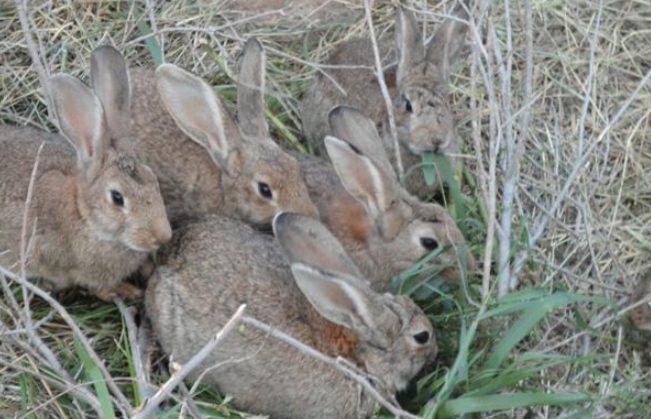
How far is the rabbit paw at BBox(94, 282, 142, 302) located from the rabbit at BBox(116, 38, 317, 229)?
16.0 inches

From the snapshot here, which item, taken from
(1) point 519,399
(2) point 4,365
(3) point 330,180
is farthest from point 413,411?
(2) point 4,365

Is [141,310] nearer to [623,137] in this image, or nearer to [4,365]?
[4,365]

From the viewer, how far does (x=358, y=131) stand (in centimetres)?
556

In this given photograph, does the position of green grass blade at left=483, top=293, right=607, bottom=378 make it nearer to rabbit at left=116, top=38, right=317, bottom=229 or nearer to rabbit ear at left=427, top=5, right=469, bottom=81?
rabbit at left=116, top=38, right=317, bottom=229

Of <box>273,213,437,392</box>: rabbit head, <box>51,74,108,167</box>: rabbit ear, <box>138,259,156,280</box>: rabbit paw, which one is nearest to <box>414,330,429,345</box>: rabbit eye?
<box>273,213,437,392</box>: rabbit head

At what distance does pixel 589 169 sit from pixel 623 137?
38 centimetres

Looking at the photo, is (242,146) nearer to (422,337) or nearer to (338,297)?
(338,297)

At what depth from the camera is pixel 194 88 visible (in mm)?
5465

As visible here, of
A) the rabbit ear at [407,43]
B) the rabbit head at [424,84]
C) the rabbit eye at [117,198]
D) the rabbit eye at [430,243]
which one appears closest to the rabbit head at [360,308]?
the rabbit eye at [430,243]

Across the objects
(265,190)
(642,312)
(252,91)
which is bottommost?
(642,312)

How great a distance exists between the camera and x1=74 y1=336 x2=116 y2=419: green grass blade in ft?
14.9

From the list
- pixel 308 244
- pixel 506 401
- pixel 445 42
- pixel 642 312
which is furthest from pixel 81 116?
pixel 642 312

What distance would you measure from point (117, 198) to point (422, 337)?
145 cm

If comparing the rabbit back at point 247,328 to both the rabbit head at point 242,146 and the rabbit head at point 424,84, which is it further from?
the rabbit head at point 424,84
